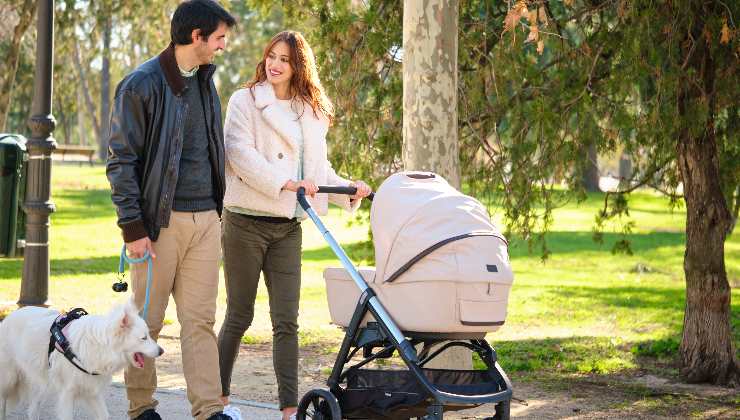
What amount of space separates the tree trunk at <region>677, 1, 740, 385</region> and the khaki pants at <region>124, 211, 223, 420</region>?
192 inches

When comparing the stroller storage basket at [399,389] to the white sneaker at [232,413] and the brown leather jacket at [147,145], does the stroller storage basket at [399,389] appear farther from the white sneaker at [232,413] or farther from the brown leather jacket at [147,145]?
the brown leather jacket at [147,145]

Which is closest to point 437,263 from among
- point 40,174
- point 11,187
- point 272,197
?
point 272,197

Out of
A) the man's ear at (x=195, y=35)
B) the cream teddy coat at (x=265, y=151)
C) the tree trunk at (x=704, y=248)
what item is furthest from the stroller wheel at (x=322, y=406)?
the tree trunk at (x=704, y=248)

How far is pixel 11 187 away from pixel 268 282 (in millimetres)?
4432

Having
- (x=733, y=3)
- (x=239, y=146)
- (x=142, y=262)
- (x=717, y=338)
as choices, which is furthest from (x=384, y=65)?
(x=142, y=262)

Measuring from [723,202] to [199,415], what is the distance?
5.56 m

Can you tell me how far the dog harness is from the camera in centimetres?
516

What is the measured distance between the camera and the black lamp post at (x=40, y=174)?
30.9 ft

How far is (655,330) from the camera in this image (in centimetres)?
1255

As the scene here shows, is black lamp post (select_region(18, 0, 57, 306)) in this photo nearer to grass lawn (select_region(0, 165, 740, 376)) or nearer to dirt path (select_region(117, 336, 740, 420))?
dirt path (select_region(117, 336, 740, 420))

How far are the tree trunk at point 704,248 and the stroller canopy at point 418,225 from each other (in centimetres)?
443

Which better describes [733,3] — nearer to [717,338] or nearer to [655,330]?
[717,338]

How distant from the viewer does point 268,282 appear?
5.92m

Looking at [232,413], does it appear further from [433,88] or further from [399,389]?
[433,88]
